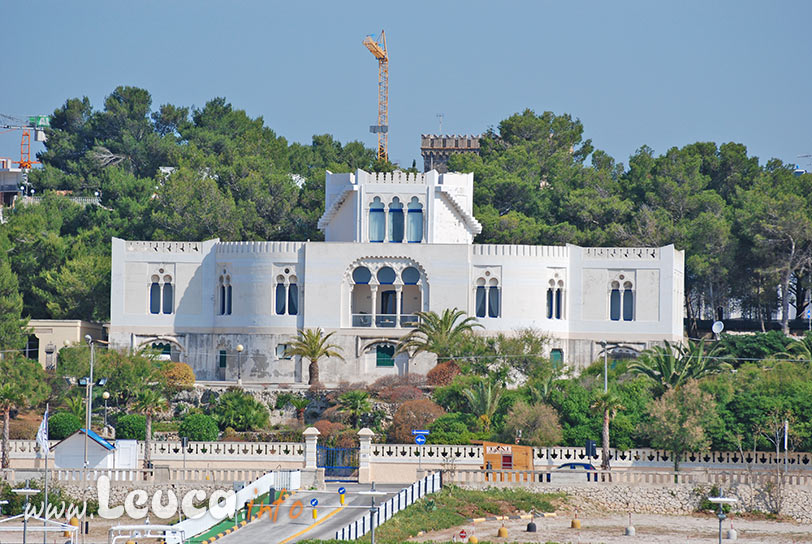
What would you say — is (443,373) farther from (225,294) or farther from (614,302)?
(225,294)

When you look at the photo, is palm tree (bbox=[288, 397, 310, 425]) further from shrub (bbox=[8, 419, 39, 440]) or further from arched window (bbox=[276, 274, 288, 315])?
shrub (bbox=[8, 419, 39, 440])

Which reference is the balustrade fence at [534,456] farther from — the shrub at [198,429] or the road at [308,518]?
the shrub at [198,429]

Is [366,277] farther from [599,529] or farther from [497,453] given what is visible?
[599,529]

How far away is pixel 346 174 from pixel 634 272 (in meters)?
16.5

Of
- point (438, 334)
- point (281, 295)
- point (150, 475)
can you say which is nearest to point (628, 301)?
point (438, 334)

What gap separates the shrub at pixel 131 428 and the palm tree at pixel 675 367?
68.7 ft

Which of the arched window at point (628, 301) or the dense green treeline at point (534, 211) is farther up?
the dense green treeline at point (534, 211)

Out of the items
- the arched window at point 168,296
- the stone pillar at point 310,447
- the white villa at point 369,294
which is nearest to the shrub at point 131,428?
the stone pillar at point 310,447

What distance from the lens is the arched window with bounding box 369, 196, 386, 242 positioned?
283 feet

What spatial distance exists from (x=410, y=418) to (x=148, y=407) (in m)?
10.9

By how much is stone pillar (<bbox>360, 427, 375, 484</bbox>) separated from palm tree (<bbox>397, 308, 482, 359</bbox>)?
1378 cm

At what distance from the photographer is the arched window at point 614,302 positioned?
277 ft

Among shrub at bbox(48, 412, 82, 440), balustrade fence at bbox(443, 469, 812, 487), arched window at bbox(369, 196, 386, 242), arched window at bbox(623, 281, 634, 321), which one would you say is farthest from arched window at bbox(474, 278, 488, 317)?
shrub at bbox(48, 412, 82, 440)

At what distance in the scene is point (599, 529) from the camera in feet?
194
